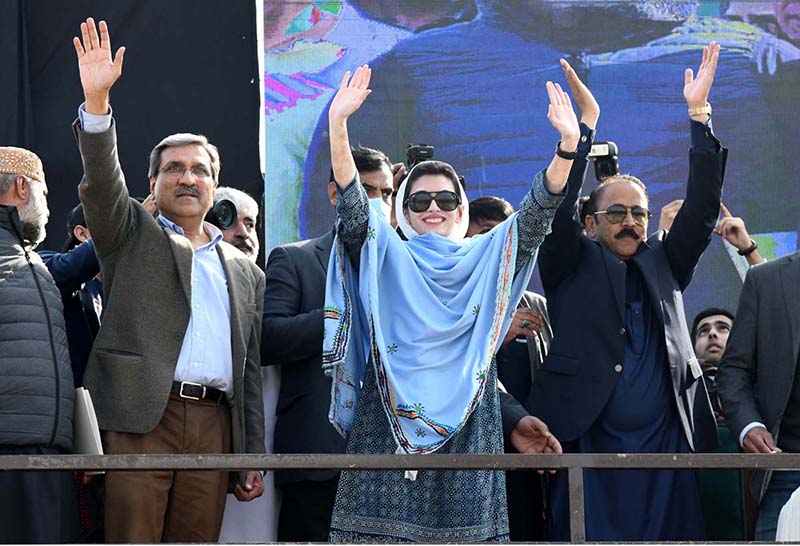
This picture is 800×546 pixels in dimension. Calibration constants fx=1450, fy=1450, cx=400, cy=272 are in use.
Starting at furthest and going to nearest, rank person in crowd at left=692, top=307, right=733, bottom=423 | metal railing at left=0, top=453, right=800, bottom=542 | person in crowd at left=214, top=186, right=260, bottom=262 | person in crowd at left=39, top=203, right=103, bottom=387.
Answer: person in crowd at left=692, top=307, right=733, bottom=423 → person in crowd at left=214, top=186, right=260, bottom=262 → person in crowd at left=39, top=203, right=103, bottom=387 → metal railing at left=0, top=453, right=800, bottom=542

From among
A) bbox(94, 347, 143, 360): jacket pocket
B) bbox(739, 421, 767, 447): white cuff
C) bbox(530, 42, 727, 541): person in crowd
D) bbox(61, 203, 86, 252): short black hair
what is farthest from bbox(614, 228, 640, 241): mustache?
bbox(61, 203, 86, 252): short black hair

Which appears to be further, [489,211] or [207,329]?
[489,211]

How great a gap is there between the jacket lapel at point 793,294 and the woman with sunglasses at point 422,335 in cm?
99

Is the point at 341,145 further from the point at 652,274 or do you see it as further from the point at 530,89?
the point at 530,89

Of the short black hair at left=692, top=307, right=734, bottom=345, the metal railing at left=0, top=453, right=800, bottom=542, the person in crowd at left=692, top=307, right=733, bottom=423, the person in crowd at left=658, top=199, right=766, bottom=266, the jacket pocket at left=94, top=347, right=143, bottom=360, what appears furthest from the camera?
the short black hair at left=692, top=307, right=734, bottom=345

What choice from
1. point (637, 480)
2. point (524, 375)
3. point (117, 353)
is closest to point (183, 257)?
point (117, 353)

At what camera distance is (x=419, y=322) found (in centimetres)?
448

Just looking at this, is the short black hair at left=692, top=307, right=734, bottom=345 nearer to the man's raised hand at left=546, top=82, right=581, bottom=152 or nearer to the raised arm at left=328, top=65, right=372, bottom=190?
the man's raised hand at left=546, top=82, right=581, bottom=152

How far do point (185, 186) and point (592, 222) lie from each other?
150 centimetres

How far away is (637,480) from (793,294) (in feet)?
2.84

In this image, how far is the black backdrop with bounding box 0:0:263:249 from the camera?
262 inches

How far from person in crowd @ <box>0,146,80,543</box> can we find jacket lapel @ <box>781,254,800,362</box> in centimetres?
244

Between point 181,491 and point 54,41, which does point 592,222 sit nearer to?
point 181,491

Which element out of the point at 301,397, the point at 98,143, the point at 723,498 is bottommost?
the point at 723,498
